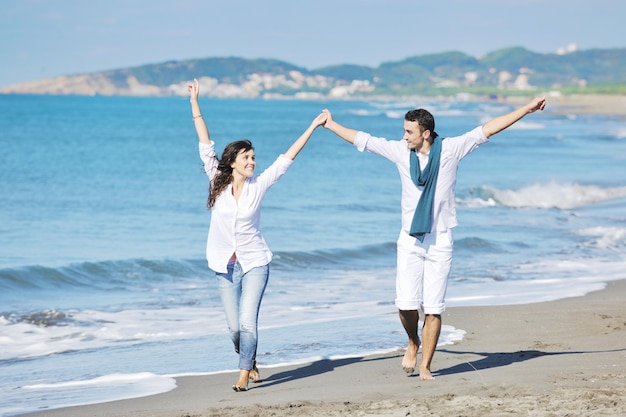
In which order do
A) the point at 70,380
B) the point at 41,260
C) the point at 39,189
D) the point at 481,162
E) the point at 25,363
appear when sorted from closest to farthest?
the point at 70,380 → the point at 25,363 → the point at 41,260 → the point at 39,189 → the point at 481,162

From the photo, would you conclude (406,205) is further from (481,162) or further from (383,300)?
(481,162)

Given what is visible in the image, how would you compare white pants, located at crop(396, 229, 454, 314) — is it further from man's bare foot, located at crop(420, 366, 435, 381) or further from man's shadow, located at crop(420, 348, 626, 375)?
man's shadow, located at crop(420, 348, 626, 375)

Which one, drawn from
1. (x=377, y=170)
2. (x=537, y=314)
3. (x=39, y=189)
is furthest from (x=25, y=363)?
(x=377, y=170)

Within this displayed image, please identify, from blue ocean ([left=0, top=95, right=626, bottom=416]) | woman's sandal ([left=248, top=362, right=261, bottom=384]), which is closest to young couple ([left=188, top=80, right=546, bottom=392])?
woman's sandal ([left=248, top=362, right=261, bottom=384])

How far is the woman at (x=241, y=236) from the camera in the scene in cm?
646

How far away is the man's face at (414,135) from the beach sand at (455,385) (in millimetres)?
1640

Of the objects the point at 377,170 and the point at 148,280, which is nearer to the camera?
the point at 148,280

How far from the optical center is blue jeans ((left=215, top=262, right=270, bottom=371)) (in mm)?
6500

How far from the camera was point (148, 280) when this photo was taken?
1379 centimetres

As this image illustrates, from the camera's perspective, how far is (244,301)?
652 centimetres

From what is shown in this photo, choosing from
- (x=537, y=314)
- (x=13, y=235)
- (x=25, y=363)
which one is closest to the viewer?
(x=25, y=363)

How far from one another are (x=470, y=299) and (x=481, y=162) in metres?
29.7

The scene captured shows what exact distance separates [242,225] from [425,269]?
1301 mm

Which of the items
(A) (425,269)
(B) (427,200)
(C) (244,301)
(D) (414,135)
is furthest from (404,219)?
(C) (244,301)
